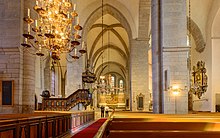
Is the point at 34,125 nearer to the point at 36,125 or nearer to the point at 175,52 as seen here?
the point at 36,125

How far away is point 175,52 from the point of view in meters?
11.8

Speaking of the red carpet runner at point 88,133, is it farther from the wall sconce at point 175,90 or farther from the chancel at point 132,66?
the wall sconce at point 175,90

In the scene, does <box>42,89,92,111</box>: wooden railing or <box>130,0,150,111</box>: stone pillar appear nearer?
<box>42,89,92,111</box>: wooden railing

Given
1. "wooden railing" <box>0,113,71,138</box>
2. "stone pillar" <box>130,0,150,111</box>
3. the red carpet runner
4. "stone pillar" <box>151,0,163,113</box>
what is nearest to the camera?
"wooden railing" <box>0,113,71,138</box>

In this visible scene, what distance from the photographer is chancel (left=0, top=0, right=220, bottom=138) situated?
19.5 feet

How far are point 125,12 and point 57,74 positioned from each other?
11869mm

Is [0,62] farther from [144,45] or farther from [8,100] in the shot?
[144,45]

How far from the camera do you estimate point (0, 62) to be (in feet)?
37.2

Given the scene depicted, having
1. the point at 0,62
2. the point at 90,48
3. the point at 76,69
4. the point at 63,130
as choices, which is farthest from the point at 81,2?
the point at 63,130

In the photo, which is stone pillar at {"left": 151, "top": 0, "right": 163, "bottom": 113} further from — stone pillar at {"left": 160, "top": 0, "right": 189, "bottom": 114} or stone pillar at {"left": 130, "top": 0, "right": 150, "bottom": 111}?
stone pillar at {"left": 130, "top": 0, "right": 150, "bottom": 111}

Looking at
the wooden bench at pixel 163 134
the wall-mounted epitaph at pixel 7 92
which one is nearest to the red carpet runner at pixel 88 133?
the wall-mounted epitaph at pixel 7 92

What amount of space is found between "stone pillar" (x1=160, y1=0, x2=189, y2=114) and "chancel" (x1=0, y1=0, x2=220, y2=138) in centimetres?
4

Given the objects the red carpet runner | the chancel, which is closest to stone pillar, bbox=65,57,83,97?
the chancel

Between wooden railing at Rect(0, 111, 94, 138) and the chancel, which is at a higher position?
the chancel
